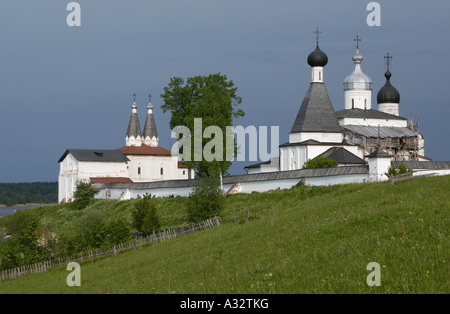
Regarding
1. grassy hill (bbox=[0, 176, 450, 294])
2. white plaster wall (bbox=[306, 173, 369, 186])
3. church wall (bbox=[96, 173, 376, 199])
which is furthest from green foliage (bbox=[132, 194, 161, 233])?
white plaster wall (bbox=[306, 173, 369, 186])

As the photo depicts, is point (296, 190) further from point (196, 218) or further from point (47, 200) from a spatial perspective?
point (47, 200)

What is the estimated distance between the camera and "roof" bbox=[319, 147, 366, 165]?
42.6 meters

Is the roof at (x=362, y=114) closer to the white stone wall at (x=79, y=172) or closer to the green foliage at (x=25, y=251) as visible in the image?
the white stone wall at (x=79, y=172)

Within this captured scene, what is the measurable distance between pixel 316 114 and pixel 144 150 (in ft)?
75.8

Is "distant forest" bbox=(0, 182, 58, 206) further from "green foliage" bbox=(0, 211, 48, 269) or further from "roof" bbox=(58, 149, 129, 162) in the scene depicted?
"green foliage" bbox=(0, 211, 48, 269)

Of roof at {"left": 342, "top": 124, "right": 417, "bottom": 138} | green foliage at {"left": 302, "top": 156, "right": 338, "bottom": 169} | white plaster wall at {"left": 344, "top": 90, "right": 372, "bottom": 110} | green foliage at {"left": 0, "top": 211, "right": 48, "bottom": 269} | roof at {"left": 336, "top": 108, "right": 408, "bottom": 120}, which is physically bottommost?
green foliage at {"left": 0, "top": 211, "right": 48, "bottom": 269}

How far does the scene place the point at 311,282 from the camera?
1035cm

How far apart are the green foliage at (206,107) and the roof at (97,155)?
14001mm

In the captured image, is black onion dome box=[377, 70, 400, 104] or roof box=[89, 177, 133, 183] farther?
black onion dome box=[377, 70, 400, 104]

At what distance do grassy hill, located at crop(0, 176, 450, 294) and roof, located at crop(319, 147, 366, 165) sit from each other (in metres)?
19.8

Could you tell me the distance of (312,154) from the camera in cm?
4612

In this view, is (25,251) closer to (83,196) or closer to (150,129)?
(83,196)

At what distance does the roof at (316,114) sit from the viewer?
4759 cm

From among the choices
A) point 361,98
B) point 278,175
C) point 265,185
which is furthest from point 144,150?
point 278,175
